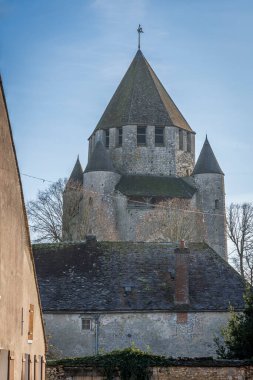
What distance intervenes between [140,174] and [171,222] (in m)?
9.18

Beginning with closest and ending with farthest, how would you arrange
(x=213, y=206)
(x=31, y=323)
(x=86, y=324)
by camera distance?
(x=31, y=323), (x=86, y=324), (x=213, y=206)

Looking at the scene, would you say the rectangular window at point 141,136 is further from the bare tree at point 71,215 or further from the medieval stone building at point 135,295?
the medieval stone building at point 135,295

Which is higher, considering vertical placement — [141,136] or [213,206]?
[141,136]

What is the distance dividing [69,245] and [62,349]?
18.2ft

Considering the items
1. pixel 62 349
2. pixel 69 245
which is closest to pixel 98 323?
pixel 62 349

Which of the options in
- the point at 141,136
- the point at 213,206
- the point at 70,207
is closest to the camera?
the point at 70,207

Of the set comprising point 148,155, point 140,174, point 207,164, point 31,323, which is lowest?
point 31,323

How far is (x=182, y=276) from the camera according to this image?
3041cm

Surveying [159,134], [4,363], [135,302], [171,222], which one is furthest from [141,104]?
[4,363]

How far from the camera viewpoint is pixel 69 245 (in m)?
33.3

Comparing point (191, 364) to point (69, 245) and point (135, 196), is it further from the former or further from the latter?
A: point (135, 196)

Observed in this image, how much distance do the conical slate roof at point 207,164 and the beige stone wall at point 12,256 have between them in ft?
177

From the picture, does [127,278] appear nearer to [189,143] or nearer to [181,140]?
[181,140]

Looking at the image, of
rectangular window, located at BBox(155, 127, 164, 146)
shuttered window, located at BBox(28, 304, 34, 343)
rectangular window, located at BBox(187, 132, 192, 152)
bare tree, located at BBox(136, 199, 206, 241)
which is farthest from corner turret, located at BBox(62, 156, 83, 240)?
shuttered window, located at BBox(28, 304, 34, 343)
